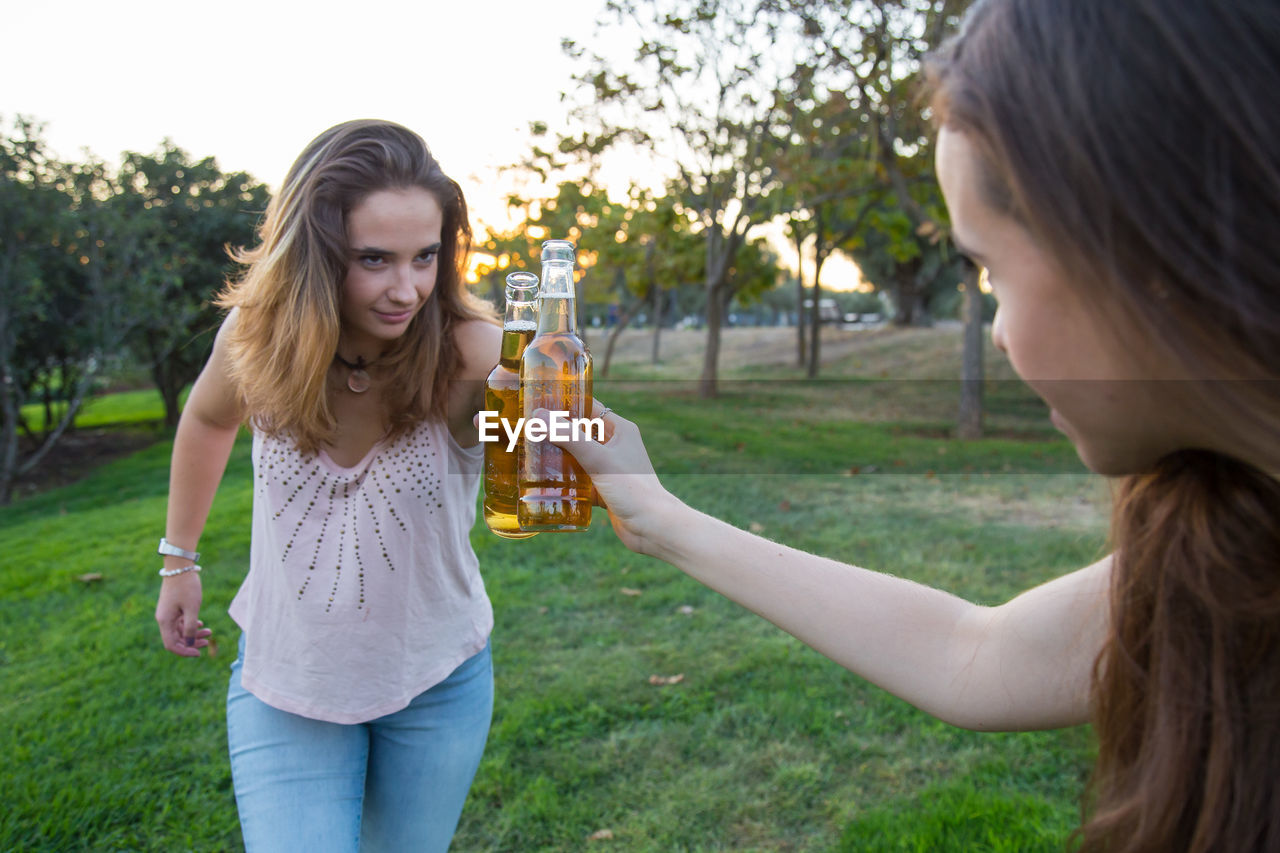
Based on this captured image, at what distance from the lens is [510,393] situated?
155 cm

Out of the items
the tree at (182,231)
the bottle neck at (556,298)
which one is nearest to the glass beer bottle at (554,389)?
the bottle neck at (556,298)

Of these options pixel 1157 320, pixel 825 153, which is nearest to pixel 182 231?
pixel 825 153

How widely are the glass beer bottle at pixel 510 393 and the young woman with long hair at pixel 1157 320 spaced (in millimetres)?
704

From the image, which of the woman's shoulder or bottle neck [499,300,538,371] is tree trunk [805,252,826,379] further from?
bottle neck [499,300,538,371]

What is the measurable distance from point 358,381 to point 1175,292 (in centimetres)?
184

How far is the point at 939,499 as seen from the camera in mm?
9055

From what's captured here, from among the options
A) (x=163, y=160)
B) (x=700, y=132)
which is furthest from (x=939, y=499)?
(x=163, y=160)

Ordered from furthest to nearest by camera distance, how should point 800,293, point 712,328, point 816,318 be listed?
point 800,293 < point 816,318 < point 712,328

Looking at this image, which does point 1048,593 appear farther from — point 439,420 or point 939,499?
point 939,499

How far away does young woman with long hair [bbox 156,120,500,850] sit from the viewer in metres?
2.08

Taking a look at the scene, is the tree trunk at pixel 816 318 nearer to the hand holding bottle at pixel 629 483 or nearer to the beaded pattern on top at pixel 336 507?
the beaded pattern on top at pixel 336 507

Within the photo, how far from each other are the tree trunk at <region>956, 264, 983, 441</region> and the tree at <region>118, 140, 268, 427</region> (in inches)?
459

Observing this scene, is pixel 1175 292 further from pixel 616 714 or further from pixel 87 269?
pixel 87 269

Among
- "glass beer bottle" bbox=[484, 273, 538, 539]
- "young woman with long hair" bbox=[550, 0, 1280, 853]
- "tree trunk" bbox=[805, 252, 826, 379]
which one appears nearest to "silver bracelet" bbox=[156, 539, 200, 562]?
"glass beer bottle" bbox=[484, 273, 538, 539]
